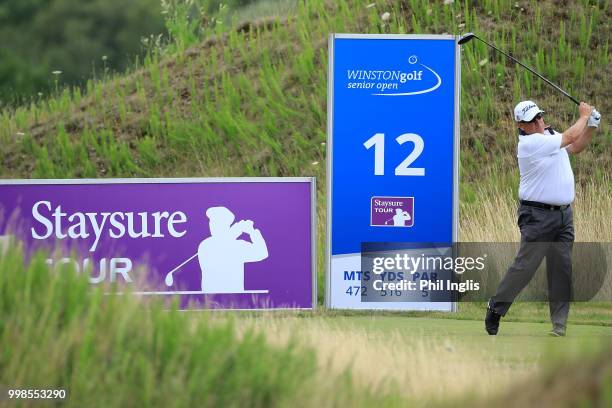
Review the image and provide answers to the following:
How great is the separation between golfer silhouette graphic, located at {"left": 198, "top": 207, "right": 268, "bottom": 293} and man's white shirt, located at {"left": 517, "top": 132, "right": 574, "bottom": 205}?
286 centimetres

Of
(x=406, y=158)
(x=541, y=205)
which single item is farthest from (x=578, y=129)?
(x=406, y=158)

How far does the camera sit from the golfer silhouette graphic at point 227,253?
497 inches

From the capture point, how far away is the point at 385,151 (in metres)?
12.9

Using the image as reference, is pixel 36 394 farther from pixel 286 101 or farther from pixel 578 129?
pixel 286 101

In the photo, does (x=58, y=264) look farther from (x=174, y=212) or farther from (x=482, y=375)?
(x=174, y=212)

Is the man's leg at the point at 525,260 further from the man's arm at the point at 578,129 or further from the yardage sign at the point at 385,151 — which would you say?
the yardage sign at the point at 385,151

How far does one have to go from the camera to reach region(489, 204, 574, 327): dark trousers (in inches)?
424

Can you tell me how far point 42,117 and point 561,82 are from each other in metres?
8.90

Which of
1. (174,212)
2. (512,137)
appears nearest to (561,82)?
(512,137)

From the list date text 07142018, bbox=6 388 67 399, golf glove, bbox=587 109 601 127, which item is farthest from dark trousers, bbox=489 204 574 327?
date text 07142018, bbox=6 388 67 399

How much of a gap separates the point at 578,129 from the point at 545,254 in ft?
3.55

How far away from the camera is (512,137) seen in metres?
20.8

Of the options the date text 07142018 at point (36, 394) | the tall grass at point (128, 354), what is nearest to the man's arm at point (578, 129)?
the tall grass at point (128, 354)

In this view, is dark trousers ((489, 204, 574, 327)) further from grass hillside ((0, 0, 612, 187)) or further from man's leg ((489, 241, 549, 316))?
grass hillside ((0, 0, 612, 187))
